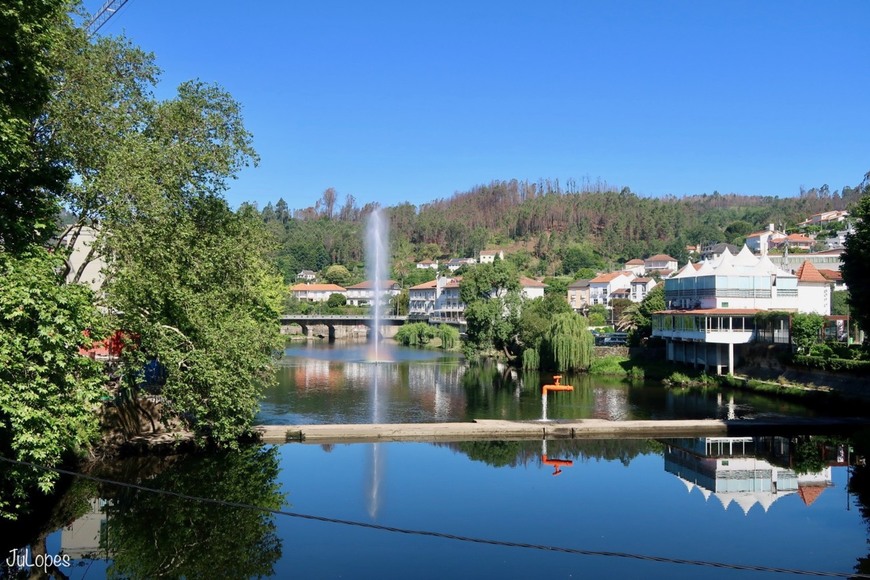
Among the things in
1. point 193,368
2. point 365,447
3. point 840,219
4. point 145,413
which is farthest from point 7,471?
point 840,219

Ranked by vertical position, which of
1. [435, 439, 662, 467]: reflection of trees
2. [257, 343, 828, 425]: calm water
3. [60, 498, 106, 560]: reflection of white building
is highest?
[257, 343, 828, 425]: calm water

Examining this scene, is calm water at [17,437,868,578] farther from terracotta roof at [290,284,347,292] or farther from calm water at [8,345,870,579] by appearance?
terracotta roof at [290,284,347,292]

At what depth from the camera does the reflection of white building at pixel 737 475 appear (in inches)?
894

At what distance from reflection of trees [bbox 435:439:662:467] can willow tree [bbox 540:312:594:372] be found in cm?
2648

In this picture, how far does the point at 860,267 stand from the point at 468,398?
68.7ft

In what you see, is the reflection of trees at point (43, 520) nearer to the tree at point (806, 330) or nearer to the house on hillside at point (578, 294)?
the tree at point (806, 330)

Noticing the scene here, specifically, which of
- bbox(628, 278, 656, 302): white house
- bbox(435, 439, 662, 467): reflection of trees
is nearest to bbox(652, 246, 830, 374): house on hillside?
bbox(435, 439, 662, 467): reflection of trees

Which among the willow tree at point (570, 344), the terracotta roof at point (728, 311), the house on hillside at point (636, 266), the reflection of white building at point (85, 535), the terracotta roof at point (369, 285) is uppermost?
the house on hillside at point (636, 266)

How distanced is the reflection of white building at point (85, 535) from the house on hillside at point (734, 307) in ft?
131

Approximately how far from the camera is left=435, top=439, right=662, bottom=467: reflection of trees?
27.3 metres

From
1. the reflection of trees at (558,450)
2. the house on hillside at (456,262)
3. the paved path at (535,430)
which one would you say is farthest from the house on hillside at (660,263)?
the reflection of trees at (558,450)

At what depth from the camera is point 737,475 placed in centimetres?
2488

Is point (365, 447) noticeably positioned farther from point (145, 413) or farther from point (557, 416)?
point (557, 416)

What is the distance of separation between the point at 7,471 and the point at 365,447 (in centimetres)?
1436
